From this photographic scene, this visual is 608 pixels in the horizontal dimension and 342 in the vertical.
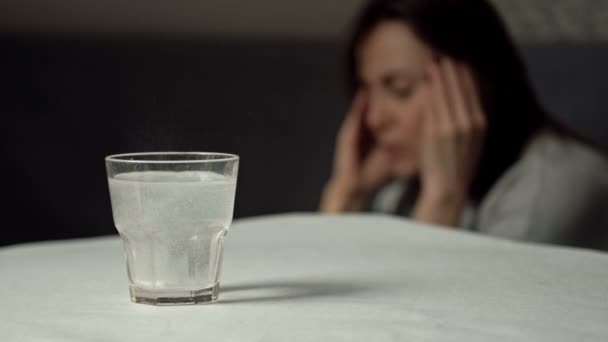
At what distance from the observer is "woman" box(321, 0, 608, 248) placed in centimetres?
136

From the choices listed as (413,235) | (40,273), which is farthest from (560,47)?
(40,273)

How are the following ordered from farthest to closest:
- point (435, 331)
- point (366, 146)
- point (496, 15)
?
point (366, 146) → point (496, 15) → point (435, 331)

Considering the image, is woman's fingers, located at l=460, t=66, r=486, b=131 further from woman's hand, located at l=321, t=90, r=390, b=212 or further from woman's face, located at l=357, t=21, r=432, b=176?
woman's hand, located at l=321, t=90, r=390, b=212

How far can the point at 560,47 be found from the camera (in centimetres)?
143

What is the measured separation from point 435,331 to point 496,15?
112cm

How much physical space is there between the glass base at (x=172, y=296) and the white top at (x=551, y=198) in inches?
36.4

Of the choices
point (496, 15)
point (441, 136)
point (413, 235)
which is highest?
point (496, 15)

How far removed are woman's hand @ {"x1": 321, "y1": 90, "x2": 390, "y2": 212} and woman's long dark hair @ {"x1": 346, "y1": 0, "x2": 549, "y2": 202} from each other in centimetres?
22

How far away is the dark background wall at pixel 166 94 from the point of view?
56.2 inches

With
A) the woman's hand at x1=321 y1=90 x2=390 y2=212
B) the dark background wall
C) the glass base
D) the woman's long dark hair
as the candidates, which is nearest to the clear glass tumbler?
the glass base

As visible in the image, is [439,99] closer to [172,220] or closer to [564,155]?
[564,155]

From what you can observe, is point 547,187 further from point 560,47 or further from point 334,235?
point 334,235

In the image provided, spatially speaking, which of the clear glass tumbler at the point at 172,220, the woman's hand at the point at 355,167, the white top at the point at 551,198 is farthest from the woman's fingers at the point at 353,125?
the clear glass tumbler at the point at 172,220

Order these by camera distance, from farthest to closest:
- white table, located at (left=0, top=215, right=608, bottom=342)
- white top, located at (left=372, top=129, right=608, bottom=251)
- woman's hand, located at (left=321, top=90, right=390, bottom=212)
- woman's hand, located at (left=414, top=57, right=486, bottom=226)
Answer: woman's hand, located at (left=321, top=90, right=390, bottom=212) → woman's hand, located at (left=414, top=57, right=486, bottom=226) → white top, located at (left=372, top=129, right=608, bottom=251) → white table, located at (left=0, top=215, right=608, bottom=342)
